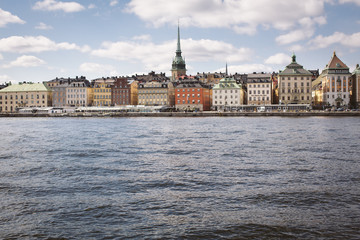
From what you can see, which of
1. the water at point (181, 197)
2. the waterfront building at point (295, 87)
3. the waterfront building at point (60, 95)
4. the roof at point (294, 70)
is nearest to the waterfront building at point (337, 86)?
the waterfront building at point (295, 87)

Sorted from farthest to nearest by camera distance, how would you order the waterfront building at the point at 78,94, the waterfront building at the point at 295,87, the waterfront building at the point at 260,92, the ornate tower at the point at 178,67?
1. the ornate tower at the point at 178,67
2. the waterfront building at the point at 78,94
3. the waterfront building at the point at 260,92
4. the waterfront building at the point at 295,87

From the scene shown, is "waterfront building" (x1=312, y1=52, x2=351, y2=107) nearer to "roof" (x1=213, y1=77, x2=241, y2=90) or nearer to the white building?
the white building

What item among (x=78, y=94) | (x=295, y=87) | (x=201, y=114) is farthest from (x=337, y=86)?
(x=78, y=94)

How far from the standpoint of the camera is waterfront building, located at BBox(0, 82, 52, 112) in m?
137

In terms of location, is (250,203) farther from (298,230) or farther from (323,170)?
(323,170)

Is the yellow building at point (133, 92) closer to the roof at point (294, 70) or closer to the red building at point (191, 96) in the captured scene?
the red building at point (191, 96)

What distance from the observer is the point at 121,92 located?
129875mm

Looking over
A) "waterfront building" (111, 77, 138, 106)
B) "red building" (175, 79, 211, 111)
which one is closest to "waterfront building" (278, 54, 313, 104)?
"red building" (175, 79, 211, 111)

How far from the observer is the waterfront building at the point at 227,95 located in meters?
119

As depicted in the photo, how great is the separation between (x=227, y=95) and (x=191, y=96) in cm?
1180

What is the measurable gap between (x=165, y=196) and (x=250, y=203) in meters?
3.06

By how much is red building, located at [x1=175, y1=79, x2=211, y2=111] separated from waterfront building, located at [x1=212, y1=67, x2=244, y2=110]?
4.30m

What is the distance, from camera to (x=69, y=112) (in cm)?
12069

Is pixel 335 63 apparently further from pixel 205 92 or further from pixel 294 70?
pixel 205 92
